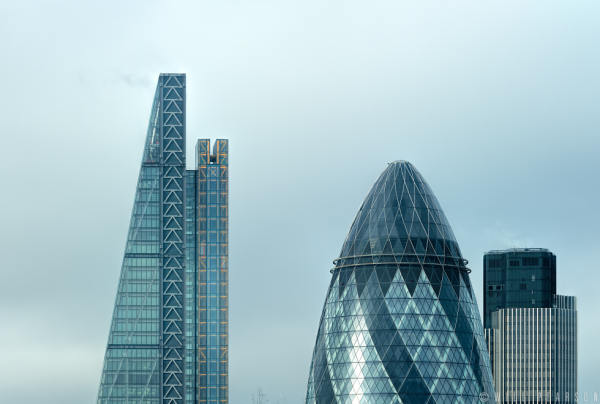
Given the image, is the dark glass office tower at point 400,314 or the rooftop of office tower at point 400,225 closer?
the dark glass office tower at point 400,314

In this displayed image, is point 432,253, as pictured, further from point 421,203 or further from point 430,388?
point 430,388

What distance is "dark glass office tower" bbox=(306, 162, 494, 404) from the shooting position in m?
185

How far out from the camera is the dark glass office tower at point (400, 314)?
18500 cm

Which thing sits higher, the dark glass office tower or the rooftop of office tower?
the rooftop of office tower

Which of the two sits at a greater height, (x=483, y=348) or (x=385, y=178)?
(x=385, y=178)

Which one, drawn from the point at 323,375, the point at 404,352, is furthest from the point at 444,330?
the point at 323,375

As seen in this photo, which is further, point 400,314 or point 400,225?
point 400,225

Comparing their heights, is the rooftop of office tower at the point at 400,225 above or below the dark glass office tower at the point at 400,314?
above

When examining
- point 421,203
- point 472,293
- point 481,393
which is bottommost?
point 481,393

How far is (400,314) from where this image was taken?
186250 millimetres

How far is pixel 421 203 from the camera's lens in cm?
19188

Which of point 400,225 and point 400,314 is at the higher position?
point 400,225

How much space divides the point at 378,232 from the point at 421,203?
7.83 metres

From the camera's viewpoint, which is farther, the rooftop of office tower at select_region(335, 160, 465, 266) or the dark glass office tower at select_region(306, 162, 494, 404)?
the rooftop of office tower at select_region(335, 160, 465, 266)
